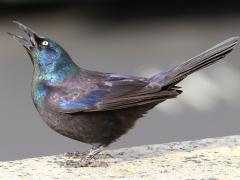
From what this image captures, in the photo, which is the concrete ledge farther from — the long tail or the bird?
the long tail

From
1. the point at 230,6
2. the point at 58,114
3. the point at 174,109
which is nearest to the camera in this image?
the point at 58,114

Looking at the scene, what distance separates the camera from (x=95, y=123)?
432 cm

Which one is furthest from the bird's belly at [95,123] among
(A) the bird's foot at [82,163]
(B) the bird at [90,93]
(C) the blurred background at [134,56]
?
(C) the blurred background at [134,56]

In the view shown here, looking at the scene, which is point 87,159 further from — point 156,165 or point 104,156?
point 156,165

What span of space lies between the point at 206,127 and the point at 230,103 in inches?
35.3

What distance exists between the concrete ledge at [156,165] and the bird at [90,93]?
14 cm

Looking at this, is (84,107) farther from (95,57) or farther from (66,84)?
(95,57)

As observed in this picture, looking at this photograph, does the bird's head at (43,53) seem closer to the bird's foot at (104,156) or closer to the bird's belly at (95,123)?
the bird's belly at (95,123)

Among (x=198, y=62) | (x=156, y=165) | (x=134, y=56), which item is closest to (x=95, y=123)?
(x=156, y=165)

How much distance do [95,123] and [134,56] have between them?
22.7 feet

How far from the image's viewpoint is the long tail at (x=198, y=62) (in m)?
4.36

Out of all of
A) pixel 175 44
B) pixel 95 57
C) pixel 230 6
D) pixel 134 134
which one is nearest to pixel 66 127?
pixel 134 134

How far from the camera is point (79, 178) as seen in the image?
4031 mm

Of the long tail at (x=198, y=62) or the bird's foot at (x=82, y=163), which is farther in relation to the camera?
the long tail at (x=198, y=62)
